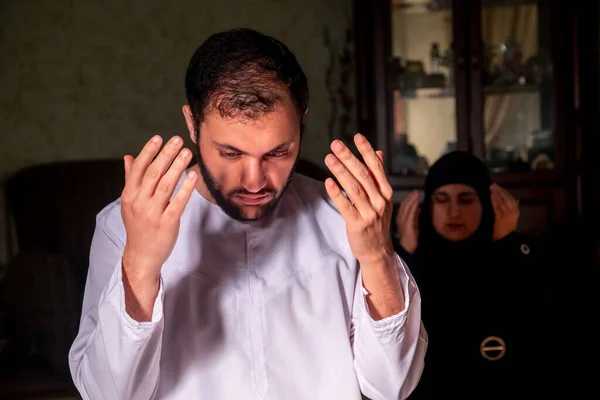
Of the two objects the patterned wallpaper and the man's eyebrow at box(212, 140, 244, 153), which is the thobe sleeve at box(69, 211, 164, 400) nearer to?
the man's eyebrow at box(212, 140, 244, 153)

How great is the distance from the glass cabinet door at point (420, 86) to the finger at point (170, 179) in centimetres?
223

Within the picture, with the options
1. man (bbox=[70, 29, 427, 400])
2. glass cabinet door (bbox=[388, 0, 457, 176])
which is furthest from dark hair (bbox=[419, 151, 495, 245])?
man (bbox=[70, 29, 427, 400])

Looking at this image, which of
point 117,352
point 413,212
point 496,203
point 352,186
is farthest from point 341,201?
point 496,203

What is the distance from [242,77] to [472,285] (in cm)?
132

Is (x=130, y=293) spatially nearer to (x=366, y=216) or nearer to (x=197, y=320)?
(x=197, y=320)

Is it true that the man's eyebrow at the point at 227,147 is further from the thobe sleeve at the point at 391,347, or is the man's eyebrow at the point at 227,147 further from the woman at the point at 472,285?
the woman at the point at 472,285

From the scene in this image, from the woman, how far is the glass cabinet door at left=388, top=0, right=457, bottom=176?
0.85m

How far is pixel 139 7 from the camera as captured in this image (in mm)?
3314

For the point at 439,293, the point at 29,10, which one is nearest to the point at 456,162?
the point at 439,293

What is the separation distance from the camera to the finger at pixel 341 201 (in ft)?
3.48

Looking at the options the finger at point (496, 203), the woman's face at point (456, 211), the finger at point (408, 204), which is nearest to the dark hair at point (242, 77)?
the finger at point (408, 204)

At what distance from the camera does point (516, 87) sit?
3.20 metres

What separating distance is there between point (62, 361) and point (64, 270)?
0.30 m

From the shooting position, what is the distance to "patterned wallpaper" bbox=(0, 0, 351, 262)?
3.24 meters
